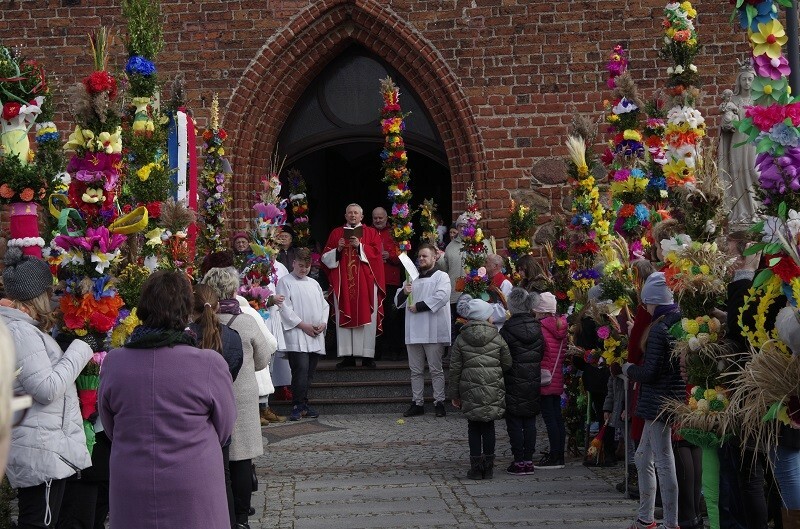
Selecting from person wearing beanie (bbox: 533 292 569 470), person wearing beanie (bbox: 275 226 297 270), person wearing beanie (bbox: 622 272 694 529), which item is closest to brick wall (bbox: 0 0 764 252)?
person wearing beanie (bbox: 275 226 297 270)

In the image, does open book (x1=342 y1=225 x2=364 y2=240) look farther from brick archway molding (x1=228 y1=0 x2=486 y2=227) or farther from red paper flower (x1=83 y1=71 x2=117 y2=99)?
red paper flower (x1=83 y1=71 x2=117 y2=99)

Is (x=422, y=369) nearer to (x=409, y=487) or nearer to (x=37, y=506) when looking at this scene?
(x=409, y=487)

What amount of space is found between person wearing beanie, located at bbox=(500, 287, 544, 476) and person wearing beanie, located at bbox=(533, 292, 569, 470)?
0.16 metres

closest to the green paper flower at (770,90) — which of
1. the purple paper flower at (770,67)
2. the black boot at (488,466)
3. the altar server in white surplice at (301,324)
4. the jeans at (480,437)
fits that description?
the purple paper flower at (770,67)

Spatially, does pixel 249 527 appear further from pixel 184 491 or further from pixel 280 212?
pixel 280 212

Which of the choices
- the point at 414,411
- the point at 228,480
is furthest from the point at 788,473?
the point at 414,411

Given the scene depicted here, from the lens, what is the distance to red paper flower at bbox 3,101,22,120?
644 centimetres

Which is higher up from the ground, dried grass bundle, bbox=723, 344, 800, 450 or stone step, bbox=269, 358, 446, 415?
dried grass bundle, bbox=723, 344, 800, 450

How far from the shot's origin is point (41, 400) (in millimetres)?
5383

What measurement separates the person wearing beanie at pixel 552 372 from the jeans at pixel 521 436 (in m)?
0.23

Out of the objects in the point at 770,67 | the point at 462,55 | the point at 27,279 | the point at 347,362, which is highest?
the point at 462,55

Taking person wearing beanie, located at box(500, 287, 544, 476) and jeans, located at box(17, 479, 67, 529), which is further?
person wearing beanie, located at box(500, 287, 544, 476)

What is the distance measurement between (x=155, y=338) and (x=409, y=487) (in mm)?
4530

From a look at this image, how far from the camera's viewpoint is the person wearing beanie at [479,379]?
9078 mm
